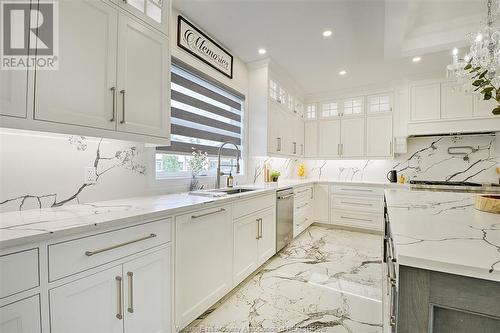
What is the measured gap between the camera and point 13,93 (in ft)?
3.28

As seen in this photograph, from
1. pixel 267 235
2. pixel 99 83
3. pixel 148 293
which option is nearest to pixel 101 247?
pixel 148 293

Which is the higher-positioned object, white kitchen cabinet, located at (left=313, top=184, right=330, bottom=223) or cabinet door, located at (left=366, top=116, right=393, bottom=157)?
cabinet door, located at (left=366, top=116, right=393, bottom=157)

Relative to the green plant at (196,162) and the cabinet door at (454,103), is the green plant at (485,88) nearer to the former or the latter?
the green plant at (196,162)

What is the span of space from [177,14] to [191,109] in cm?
90

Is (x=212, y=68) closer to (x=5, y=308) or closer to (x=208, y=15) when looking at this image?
(x=208, y=15)

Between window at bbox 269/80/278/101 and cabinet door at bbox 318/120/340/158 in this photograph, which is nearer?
window at bbox 269/80/278/101

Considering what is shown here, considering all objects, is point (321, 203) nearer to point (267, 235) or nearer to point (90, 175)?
point (267, 235)

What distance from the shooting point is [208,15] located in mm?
2291

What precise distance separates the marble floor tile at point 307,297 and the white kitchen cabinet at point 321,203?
1.18 metres

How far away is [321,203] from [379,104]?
2.10m

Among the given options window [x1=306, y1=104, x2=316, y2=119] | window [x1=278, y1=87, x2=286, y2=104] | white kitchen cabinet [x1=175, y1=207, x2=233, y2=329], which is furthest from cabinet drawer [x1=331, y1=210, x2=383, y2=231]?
white kitchen cabinet [x1=175, y1=207, x2=233, y2=329]

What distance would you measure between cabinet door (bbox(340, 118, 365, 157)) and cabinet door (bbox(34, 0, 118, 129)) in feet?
13.2

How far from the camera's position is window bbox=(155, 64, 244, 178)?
2285 mm

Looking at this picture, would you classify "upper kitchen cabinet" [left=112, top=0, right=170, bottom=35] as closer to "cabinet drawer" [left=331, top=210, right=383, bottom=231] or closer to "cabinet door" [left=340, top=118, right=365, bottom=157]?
"cabinet door" [left=340, top=118, right=365, bottom=157]
